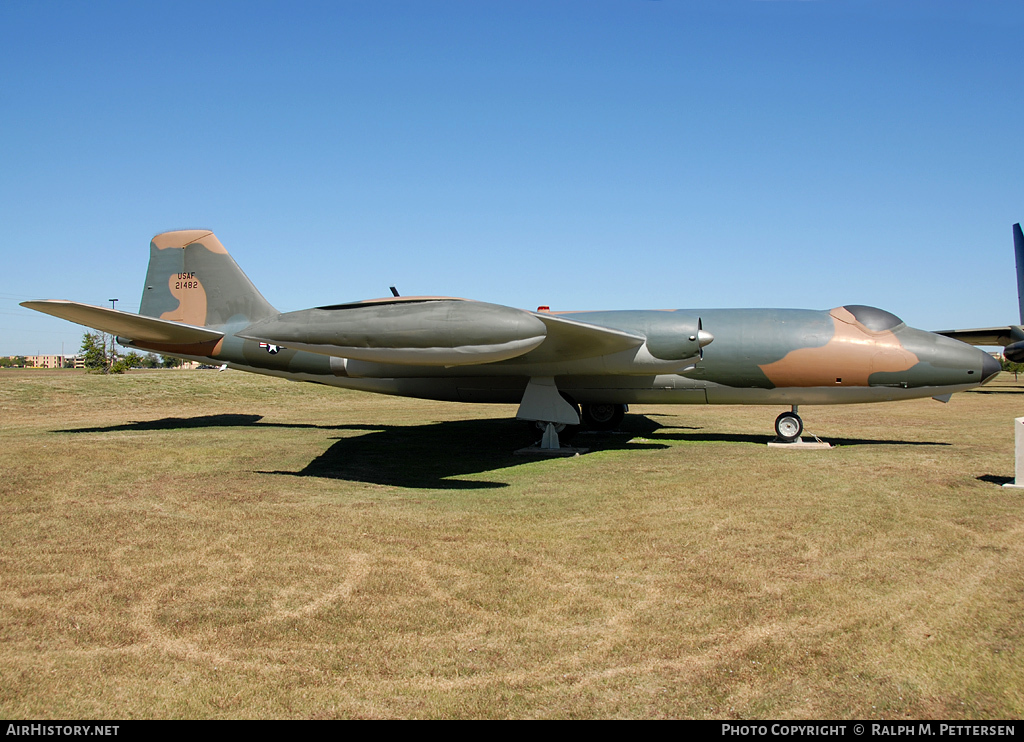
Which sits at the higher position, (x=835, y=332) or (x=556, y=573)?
(x=835, y=332)

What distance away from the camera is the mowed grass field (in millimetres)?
3479

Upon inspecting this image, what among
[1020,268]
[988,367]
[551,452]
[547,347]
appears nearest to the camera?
[547,347]

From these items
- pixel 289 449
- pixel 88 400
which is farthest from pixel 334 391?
pixel 289 449

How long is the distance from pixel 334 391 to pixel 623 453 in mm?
22274

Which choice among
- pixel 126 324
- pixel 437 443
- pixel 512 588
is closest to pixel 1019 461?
pixel 512 588

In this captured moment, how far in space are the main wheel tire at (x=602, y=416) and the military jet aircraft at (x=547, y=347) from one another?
0.12ft

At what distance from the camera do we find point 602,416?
1617 cm

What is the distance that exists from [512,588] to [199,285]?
13.9m

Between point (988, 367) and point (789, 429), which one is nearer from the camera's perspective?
point (988, 367)

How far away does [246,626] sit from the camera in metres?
4.34

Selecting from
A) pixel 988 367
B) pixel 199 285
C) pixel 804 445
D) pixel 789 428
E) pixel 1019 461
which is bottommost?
pixel 804 445

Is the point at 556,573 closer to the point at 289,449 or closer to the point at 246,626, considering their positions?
the point at 246,626

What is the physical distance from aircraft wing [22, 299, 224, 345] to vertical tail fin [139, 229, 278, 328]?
0.93 m

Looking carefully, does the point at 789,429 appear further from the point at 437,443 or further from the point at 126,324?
the point at 126,324
